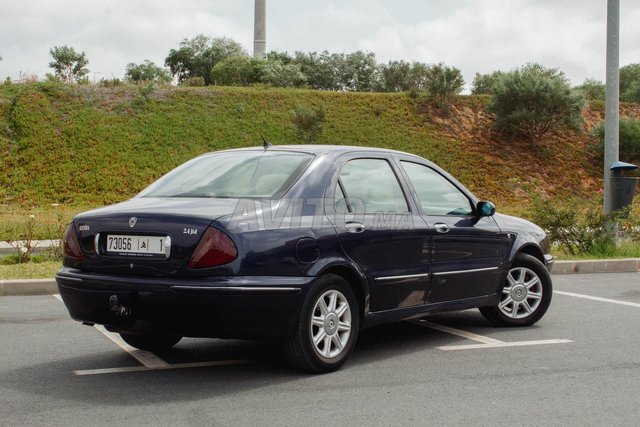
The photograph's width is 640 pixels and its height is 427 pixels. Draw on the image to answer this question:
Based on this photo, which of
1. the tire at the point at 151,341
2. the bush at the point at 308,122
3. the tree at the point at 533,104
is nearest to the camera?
the tire at the point at 151,341

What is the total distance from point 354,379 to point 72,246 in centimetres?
213

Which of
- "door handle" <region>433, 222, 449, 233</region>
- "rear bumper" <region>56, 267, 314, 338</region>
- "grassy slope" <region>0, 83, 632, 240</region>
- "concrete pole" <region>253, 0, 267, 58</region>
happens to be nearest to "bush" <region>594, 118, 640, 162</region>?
"grassy slope" <region>0, 83, 632, 240</region>

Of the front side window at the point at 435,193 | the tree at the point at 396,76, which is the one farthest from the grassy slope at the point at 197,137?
the front side window at the point at 435,193

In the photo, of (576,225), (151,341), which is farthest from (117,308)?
(576,225)

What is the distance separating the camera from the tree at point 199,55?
75938mm

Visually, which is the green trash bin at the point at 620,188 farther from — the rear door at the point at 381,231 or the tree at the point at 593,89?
the tree at the point at 593,89

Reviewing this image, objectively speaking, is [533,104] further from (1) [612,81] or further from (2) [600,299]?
(2) [600,299]

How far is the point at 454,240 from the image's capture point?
6980 mm

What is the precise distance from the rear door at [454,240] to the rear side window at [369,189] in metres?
0.24

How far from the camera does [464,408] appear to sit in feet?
16.3

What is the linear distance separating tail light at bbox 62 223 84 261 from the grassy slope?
23.7m

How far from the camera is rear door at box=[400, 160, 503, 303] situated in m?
6.83

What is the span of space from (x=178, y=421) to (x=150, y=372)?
1.38m

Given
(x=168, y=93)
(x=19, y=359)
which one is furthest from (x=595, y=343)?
(x=168, y=93)
